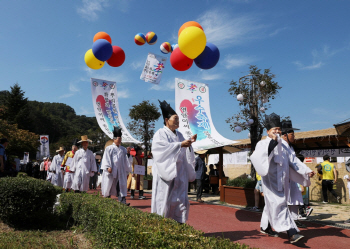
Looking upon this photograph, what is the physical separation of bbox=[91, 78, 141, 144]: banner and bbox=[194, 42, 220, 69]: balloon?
4.91 m

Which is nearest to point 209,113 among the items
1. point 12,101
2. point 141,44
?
point 141,44

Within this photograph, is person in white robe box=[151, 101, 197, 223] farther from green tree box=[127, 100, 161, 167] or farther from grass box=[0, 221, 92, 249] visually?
green tree box=[127, 100, 161, 167]

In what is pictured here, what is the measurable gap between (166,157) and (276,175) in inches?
76.5

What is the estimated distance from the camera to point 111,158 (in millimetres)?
7719

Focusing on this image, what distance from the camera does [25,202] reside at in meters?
4.87

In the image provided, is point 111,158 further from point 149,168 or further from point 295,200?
point 149,168

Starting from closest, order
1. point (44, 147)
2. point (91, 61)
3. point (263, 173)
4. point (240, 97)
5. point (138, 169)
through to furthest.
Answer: point (263, 173), point (91, 61), point (240, 97), point (138, 169), point (44, 147)

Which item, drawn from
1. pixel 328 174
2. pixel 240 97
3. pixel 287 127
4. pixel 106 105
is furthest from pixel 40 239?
pixel 328 174

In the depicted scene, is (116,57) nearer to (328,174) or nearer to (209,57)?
(209,57)

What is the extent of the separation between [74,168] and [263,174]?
22.1 feet

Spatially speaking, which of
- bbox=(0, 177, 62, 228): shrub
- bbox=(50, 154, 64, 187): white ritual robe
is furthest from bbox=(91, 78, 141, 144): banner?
bbox=(0, 177, 62, 228): shrub

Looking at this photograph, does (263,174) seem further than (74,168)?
No

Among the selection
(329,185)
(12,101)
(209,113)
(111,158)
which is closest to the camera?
(111,158)

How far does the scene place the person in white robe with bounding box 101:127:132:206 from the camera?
7543mm
